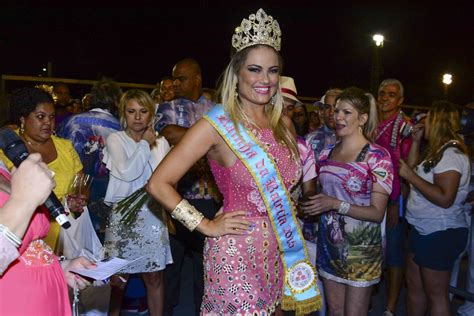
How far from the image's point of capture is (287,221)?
243cm

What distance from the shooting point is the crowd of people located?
228 centimetres

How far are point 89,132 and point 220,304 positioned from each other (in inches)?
92.6

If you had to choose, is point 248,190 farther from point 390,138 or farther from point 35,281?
point 390,138

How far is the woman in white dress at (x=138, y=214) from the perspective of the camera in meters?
3.70

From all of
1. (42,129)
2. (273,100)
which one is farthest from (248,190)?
(42,129)

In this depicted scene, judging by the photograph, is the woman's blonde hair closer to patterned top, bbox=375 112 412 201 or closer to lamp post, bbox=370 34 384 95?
patterned top, bbox=375 112 412 201

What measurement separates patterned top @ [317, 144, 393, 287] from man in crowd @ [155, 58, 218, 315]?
102 cm

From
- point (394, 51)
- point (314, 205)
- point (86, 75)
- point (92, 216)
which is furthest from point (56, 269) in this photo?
point (394, 51)

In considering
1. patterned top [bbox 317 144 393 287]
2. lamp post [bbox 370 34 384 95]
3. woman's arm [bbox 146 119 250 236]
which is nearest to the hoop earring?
woman's arm [bbox 146 119 250 236]

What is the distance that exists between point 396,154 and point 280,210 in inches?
82.2

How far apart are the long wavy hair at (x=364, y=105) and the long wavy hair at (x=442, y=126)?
0.54m

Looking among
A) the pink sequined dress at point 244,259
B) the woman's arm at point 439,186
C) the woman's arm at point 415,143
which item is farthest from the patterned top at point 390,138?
the pink sequined dress at point 244,259

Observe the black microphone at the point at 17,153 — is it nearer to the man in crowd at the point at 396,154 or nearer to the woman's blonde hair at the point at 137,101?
the woman's blonde hair at the point at 137,101

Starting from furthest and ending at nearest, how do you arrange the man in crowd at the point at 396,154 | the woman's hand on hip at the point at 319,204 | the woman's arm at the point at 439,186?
the man in crowd at the point at 396,154 < the woman's arm at the point at 439,186 < the woman's hand on hip at the point at 319,204
